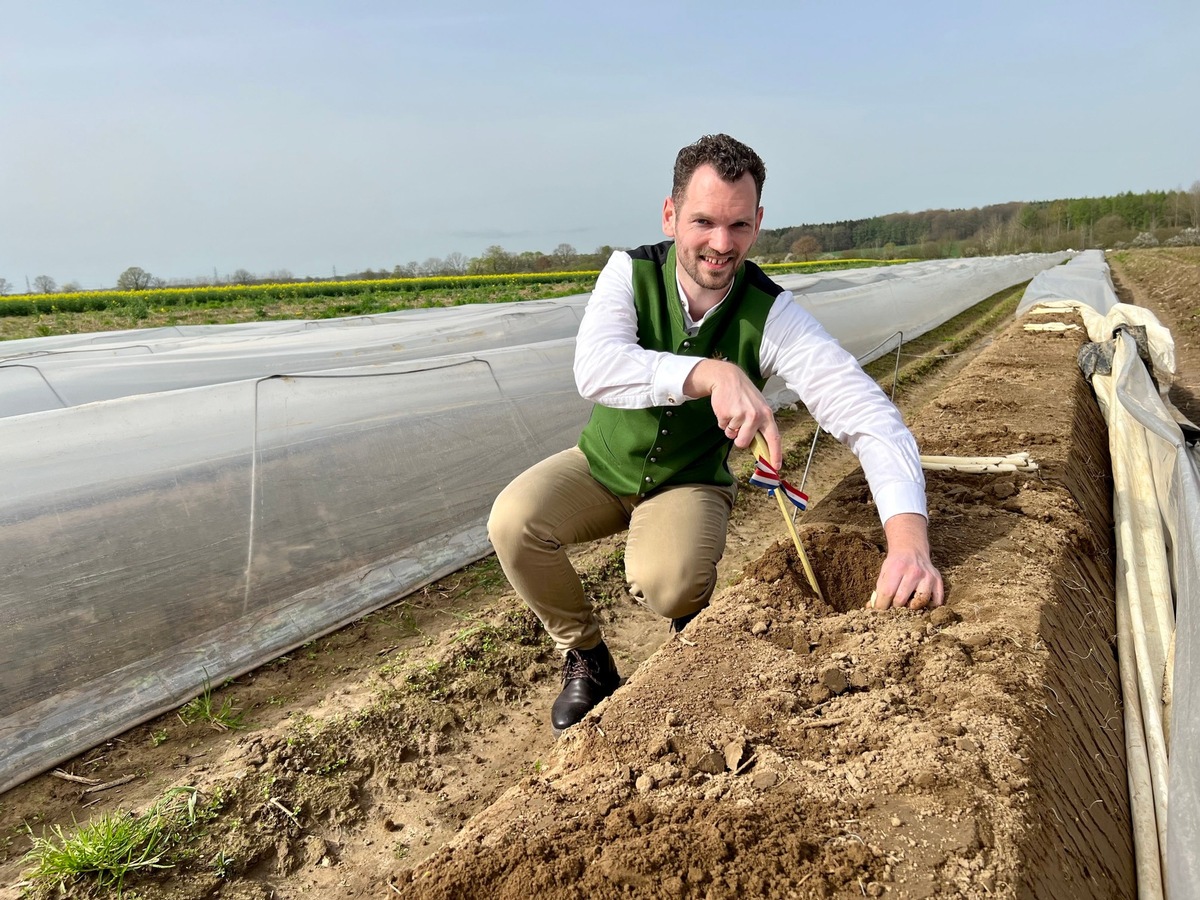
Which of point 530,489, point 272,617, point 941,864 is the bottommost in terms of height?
point 272,617

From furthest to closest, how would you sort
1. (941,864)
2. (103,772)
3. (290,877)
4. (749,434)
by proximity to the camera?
(103,772), (290,877), (749,434), (941,864)

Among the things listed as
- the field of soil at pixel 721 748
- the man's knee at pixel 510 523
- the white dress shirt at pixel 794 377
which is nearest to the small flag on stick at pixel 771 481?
the white dress shirt at pixel 794 377

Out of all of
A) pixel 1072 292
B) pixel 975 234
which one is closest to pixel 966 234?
pixel 975 234

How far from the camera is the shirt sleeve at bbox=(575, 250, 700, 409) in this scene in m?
2.13

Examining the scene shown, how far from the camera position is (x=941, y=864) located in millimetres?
1279

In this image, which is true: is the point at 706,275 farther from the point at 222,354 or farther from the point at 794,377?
the point at 222,354

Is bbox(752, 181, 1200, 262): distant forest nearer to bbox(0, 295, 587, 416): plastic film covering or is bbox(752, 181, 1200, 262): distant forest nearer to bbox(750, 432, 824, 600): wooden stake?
bbox(0, 295, 587, 416): plastic film covering

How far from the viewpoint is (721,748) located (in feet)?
5.24

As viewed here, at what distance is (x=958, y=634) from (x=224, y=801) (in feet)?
7.03

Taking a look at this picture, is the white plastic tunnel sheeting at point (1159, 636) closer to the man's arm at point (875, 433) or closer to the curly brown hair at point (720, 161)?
the man's arm at point (875, 433)

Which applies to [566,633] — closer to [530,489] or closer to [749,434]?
[530,489]

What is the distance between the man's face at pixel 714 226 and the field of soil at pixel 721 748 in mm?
936

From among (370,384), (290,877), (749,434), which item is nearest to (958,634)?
(749,434)

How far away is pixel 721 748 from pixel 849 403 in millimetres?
1077
